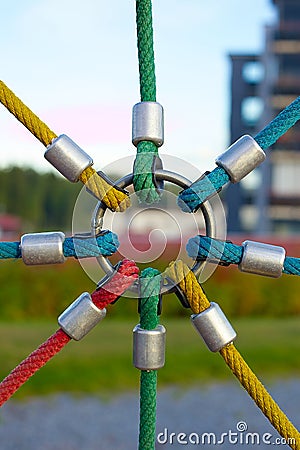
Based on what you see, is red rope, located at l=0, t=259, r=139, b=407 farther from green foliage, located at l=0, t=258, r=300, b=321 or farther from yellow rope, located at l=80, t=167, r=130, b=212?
green foliage, located at l=0, t=258, r=300, b=321

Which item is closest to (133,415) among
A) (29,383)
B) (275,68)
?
(29,383)

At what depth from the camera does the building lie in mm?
14219

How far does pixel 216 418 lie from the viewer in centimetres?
318

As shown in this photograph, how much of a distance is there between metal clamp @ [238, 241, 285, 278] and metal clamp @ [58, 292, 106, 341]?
184 millimetres

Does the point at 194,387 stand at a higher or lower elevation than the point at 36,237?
higher

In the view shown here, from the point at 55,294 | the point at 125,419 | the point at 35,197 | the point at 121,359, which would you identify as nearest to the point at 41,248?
the point at 125,419

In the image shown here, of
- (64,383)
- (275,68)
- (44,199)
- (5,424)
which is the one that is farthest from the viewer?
(44,199)

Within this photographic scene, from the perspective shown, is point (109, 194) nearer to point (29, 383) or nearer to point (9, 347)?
point (29, 383)

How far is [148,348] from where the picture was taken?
0.70 m

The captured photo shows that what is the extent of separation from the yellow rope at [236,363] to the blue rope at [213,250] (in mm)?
24

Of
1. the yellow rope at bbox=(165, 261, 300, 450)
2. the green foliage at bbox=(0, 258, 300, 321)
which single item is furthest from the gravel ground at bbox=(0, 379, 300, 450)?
the yellow rope at bbox=(165, 261, 300, 450)

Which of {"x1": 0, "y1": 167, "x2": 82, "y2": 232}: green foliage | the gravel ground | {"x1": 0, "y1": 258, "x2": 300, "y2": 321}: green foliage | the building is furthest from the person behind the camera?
{"x1": 0, "y1": 167, "x2": 82, "y2": 232}: green foliage

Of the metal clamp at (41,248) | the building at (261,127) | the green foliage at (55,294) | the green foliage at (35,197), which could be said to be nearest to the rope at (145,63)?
the metal clamp at (41,248)

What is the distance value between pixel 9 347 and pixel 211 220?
3166 millimetres
